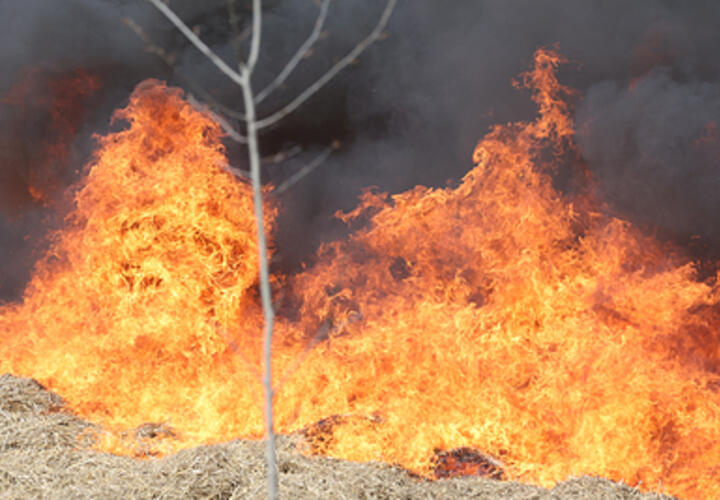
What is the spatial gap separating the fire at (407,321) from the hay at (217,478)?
17.9 inches

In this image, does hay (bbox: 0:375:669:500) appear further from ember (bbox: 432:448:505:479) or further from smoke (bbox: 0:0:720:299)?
smoke (bbox: 0:0:720:299)

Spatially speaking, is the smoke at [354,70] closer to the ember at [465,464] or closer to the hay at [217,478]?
the ember at [465,464]

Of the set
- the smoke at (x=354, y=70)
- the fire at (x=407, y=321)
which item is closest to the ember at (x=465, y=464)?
the fire at (x=407, y=321)

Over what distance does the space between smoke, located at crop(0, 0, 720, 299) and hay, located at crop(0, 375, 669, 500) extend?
4.55m

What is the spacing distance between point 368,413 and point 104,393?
10.4ft

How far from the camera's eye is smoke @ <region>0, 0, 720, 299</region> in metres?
8.79

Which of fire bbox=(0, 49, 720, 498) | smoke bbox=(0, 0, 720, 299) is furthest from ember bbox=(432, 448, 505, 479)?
smoke bbox=(0, 0, 720, 299)

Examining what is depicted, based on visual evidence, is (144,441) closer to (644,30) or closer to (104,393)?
(104,393)

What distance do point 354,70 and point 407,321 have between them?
15.1ft

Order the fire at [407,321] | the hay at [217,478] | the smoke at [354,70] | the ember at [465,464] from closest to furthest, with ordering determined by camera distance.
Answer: the hay at [217,478] < the ember at [465,464] < the fire at [407,321] < the smoke at [354,70]

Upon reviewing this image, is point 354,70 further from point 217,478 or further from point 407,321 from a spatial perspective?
point 217,478

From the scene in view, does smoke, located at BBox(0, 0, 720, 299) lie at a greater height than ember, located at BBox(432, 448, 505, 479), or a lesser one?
greater

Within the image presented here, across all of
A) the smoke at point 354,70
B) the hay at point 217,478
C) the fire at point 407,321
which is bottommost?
the hay at point 217,478

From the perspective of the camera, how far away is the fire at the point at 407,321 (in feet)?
19.5
